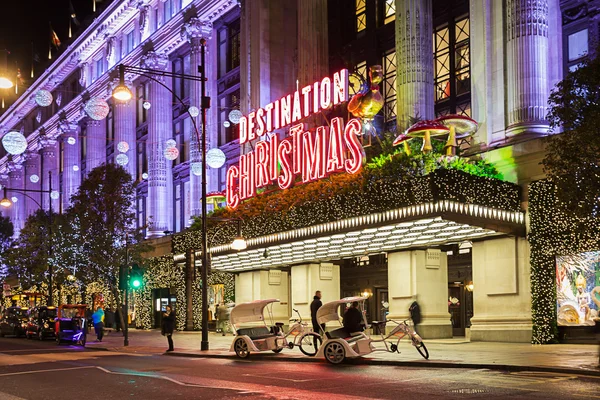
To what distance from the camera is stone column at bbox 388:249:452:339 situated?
103ft

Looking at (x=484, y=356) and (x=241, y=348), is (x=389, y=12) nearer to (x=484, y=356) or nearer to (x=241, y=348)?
(x=241, y=348)

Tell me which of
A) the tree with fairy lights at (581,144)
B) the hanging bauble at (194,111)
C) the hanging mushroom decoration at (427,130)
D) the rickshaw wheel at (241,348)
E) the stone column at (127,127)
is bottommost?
the rickshaw wheel at (241,348)

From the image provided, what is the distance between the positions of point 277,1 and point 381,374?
3400cm

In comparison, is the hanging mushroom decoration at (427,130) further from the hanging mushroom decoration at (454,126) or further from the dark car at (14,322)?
the dark car at (14,322)

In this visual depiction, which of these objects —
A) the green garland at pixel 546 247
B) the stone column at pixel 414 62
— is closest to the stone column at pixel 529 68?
the green garland at pixel 546 247

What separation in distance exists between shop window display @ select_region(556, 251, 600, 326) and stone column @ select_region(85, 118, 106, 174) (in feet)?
172

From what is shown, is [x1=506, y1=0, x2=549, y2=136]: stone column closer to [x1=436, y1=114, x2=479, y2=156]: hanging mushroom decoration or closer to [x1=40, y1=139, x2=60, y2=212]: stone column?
[x1=436, y1=114, x2=479, y2=156]: hanging mushroom decoration

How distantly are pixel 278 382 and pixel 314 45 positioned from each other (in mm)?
28061

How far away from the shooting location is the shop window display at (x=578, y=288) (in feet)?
83.6

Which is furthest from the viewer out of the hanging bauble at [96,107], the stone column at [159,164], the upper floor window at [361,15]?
the stone column at [159,164]

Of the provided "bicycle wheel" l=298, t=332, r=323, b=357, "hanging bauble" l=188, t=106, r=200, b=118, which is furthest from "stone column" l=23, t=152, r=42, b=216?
"bicycle wheel" l=298, t=332, r=323, b=357

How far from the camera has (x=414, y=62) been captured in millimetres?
34312

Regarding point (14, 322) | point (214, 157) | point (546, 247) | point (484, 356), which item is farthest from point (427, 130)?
point (14, 322)

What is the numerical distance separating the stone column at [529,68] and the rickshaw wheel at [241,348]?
13177 mm
